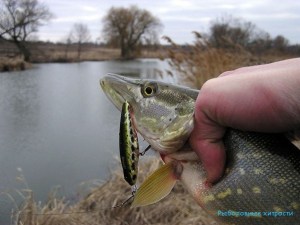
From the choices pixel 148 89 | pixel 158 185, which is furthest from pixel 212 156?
pixel 148 89

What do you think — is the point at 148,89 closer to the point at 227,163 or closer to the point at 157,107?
the point at 157,107

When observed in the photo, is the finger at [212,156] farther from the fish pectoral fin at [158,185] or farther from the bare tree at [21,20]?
the bare tree at [21,20]

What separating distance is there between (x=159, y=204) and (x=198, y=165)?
2.72 meters

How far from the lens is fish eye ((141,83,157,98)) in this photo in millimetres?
1928

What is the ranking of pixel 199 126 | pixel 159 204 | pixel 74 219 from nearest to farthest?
pixel 199 126 < pixel 74 219 < pixel 159 204

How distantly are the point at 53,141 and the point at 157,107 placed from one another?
251 inches

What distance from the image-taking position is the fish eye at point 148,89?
1928 mm

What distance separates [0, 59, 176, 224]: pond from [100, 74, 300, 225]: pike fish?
306 cm

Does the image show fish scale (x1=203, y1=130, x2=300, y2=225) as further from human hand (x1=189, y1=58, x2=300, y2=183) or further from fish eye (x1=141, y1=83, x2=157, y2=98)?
fish eye (x1=141, y1=83, x2=157, y2=98)


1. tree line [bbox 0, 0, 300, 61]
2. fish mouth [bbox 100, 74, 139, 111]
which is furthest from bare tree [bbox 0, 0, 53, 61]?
fish mouth [bbox 100, 74, 139, 111]

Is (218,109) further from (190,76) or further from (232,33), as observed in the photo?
(232,33)

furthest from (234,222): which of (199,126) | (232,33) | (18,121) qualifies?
(232,33)

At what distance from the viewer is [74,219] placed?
4.05m

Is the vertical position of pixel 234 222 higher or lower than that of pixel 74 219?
higher
